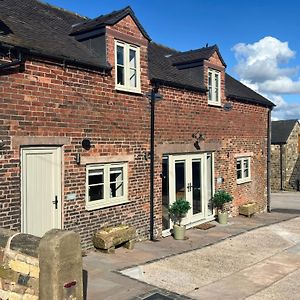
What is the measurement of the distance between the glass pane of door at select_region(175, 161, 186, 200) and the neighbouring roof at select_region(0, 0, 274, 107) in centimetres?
260

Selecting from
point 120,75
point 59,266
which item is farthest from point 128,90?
A: point 59,266

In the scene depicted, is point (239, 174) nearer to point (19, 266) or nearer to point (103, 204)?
point (103, 204)

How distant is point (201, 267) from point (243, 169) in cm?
858

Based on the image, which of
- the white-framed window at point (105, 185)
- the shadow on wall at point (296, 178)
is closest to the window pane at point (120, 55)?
the white-framed window at point (105, 185)

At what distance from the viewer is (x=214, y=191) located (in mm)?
14977

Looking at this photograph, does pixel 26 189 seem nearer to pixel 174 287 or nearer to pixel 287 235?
pixel 174 287

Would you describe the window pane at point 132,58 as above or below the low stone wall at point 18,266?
above

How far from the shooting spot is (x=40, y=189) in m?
8.80

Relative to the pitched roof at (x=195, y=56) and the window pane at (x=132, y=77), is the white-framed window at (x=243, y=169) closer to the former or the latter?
the pitched roof at (x=195, y=56)

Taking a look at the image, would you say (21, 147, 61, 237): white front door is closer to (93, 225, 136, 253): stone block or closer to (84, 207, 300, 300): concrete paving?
(93, 225, 136, 253): stone block

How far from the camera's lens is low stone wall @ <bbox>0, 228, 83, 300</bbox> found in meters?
5.39

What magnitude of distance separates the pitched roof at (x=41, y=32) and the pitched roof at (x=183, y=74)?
102 inches

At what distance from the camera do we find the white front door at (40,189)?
849cm

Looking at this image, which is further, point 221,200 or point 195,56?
point 195,56
